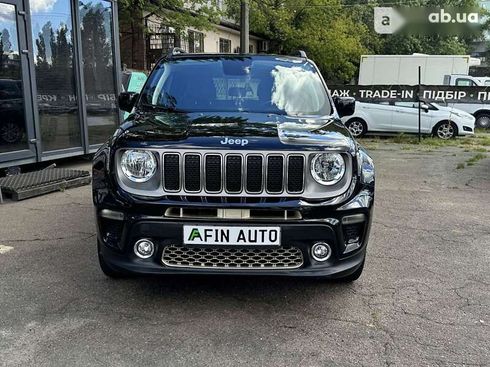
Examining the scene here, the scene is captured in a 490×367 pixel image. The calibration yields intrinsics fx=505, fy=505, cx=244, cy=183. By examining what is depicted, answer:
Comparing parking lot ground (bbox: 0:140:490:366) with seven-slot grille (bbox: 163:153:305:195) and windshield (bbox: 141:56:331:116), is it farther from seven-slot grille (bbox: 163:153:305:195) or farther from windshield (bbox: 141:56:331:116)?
windshield (bbox: 141:56:331:116)

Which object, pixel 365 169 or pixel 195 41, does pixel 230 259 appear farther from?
pixel 195 41

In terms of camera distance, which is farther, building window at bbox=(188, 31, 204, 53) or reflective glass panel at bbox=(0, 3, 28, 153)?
building window at bbox=(188, 31, 204, 53)

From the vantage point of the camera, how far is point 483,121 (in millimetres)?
18297

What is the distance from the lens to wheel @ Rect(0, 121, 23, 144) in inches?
284

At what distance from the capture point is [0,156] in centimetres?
718

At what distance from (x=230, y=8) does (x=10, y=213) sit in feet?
65.4

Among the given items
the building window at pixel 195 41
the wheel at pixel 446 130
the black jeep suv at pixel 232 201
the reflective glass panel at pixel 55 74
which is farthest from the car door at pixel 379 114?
the black jeep suv at pixel 232 201

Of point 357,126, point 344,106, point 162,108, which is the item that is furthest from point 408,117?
point 162,108

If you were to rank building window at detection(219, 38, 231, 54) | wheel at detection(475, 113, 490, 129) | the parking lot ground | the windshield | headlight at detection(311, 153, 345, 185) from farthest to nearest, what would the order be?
1. building window at detection(219, 38, 231, 54)
2. wheel at detection(475, 113, 490, 129)
3. the windshield
4. headlight at detection(311, 153, 345, 185)
5. the parking lot ground

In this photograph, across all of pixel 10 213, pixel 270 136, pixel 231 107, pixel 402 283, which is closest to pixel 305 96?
pixel 231 107

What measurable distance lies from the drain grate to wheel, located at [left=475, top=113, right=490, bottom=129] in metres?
15.3

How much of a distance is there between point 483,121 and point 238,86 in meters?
16.3

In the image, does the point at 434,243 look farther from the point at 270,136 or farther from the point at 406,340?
the point at 270,136

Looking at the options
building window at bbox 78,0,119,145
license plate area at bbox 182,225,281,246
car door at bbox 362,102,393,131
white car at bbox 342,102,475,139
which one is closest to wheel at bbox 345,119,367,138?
white car at bbox 342,102,475,139
